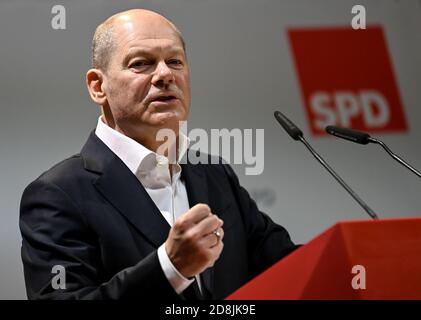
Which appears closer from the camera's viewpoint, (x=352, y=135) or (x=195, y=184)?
(x=352, y=135)

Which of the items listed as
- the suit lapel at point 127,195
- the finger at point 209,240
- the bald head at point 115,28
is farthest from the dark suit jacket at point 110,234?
the bald head at point 115,28

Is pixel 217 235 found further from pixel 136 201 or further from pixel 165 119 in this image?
pixel 165 119

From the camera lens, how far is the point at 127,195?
5.75 feet

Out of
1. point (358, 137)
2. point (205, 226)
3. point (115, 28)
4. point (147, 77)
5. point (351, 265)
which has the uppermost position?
point (115, 28)

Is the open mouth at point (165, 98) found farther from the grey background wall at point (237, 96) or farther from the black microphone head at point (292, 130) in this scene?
the grey background wall at point (237, 96)

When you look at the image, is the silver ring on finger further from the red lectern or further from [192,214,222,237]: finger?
the red lectern

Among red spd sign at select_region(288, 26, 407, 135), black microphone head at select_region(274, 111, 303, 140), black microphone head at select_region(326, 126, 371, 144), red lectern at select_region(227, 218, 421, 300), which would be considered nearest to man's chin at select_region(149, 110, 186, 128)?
black microphone head at select_region(274, 111, 303, 140)

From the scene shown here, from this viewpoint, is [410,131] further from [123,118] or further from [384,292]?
[384,292]

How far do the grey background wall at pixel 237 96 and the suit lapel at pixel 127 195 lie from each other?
48.8 inches

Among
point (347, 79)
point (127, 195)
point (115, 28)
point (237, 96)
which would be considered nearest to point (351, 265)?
point (127, 195)

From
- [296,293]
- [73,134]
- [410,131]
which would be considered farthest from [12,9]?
[296,293]

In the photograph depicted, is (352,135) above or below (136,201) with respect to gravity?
above

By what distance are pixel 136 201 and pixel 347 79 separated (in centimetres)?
187

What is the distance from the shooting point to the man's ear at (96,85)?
1975mm
